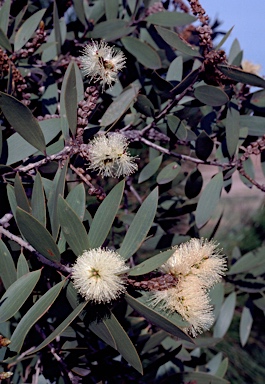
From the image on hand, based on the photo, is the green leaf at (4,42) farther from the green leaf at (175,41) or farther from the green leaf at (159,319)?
the green leaf at (159,319)

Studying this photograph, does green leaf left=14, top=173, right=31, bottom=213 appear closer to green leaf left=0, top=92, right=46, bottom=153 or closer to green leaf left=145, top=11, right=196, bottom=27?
green leaf left=0, top=92, right=46, bottom=153

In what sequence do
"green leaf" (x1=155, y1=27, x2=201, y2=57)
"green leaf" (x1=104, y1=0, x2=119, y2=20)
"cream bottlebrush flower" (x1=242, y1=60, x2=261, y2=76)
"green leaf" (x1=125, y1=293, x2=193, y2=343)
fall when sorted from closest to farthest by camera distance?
"green leaf" (x1=125, y1=293, x2=193, y2=343) → "green leaf" (x1=155, y1=27, x2=201, y2=57) → "green leaf" (x1=104, y1=0, x2=119, y2=20) → "cream bottlebrush flower" (x1=242, y1=60, x2=261, y2=76)

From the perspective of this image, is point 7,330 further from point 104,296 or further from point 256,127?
point 256,127

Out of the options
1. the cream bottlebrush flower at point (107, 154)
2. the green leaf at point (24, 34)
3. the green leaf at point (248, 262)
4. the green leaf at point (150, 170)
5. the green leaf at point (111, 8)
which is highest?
the green leaf at point (111, 8)

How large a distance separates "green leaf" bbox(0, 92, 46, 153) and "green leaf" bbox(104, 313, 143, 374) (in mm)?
397

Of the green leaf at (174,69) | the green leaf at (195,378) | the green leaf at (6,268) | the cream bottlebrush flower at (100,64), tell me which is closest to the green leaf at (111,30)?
the green leaf at (174,69)

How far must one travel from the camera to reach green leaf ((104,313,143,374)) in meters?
0.82

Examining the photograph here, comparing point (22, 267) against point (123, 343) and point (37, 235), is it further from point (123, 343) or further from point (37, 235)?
point (123, 343)

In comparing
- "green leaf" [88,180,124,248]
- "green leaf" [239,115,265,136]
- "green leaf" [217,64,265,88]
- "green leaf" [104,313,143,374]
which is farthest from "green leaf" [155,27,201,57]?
"green leaf" [104,313,143,374]

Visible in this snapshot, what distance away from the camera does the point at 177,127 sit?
1.20m

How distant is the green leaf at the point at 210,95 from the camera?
1084mm

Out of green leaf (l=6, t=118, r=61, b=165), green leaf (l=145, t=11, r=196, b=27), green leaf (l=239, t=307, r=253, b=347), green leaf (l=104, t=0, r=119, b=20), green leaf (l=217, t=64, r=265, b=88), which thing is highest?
green leaf (l=145, t=11, r=196, b=27)

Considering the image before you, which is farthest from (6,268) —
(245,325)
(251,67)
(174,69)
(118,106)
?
(251,67)

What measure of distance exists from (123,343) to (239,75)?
0.64 m
